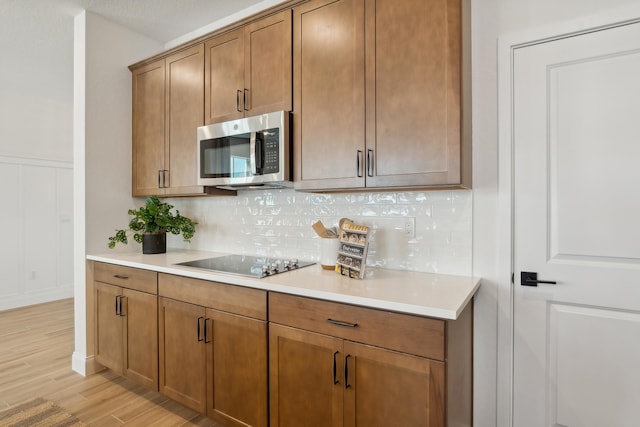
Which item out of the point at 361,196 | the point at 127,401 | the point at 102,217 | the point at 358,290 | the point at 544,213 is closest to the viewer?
the point at 358,290

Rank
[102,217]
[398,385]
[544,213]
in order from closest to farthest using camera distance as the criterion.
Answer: [398,385] → [544,213] → [102,217]

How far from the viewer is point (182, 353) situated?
6.86 ft

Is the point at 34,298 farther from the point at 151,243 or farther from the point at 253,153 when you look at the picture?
the point at 253,153

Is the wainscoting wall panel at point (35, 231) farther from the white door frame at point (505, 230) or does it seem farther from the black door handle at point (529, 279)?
the black door handle at point (529, 279)

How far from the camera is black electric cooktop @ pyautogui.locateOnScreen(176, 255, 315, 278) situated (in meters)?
1.93

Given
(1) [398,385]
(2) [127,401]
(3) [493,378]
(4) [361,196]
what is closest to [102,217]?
(2) [127,401]

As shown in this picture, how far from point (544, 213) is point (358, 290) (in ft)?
3.17

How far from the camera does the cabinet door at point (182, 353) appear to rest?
200 cm

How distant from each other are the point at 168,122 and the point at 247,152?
3.15 ft

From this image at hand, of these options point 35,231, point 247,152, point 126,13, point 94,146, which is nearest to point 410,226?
point 247,152

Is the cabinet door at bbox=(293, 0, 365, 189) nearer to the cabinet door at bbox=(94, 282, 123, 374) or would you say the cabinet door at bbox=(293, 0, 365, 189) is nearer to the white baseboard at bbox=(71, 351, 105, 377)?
the cabinet door at bbox=(94, 282, 123, 374)

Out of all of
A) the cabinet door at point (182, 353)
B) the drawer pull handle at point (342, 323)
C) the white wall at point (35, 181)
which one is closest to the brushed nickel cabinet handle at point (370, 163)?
the drawer pull handle at point (342, 323)

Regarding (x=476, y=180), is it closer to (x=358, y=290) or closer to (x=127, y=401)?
(x=358, y=290)

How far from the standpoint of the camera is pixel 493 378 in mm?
1753
